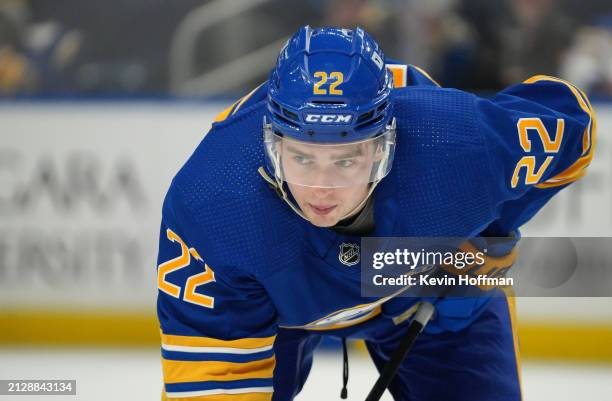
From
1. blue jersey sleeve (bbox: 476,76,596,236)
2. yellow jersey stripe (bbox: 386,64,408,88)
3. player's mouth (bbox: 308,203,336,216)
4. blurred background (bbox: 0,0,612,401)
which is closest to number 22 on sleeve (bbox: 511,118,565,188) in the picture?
blue jersey sleeve (bbox: 476,76,596,236)

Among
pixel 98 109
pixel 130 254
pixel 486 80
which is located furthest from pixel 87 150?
pixel 486 80

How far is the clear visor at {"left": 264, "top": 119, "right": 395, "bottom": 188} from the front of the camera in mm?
1826

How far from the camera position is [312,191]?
5.98 ft

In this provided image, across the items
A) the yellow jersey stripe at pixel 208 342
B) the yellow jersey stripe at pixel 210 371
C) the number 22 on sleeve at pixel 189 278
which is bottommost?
the yellow jersey stripe at pixel 210 371

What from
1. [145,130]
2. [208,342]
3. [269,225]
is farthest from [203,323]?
[145,130]

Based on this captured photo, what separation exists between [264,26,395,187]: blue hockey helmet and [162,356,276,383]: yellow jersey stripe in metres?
0.43

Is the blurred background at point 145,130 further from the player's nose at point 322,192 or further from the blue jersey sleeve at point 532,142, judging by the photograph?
the player's nose at point 322,192

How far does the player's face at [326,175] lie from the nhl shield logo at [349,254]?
0.38ft

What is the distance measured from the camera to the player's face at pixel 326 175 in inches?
71.9

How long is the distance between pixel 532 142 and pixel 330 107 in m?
0.56

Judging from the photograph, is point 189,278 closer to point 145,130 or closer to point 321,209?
point 321,209

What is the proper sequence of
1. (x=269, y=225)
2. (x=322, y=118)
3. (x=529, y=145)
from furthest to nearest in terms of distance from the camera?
1. (x=529, y=145)
2. (x=269, y=225)
3. (x=322, y=118)

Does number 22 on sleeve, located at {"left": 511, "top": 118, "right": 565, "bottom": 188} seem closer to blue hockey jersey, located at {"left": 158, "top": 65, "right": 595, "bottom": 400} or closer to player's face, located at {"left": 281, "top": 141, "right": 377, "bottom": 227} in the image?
blue hockey jersey, located at {"left": 158, "top": 65, "right": 595, "bottom": 400}

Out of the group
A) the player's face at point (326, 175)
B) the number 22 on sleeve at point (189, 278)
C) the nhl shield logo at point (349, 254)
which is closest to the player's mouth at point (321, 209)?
the player's face at point (326, 175)
